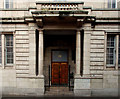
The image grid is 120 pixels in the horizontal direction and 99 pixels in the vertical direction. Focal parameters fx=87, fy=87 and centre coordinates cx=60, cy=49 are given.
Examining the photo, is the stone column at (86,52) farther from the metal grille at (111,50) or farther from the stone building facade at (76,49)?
the metal grille at (111,50)

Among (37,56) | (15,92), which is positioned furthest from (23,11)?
(15,92)

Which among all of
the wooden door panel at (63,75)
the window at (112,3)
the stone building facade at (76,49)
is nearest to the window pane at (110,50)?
the stone building facade at (76,49)

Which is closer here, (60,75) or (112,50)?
(112,50)

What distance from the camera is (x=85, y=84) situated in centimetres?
652

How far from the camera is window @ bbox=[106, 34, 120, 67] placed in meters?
6.95

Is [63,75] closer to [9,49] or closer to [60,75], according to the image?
[60,75]

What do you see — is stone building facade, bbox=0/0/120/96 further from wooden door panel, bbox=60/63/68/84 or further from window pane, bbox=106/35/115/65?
wooden door panel, bbox=60/63/68/84

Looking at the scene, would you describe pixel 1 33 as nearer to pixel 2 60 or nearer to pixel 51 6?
pixel 2 60

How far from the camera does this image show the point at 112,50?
718cm

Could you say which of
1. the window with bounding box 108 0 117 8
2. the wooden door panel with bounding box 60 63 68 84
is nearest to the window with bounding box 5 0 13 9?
the wooden door panel with bounding box 60 63 68 84

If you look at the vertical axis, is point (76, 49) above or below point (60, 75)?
above

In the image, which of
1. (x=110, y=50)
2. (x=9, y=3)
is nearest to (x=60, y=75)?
(x=110, y=50)

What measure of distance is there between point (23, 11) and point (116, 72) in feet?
28.5

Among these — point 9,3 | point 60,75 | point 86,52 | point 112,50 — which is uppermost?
point 9,3
